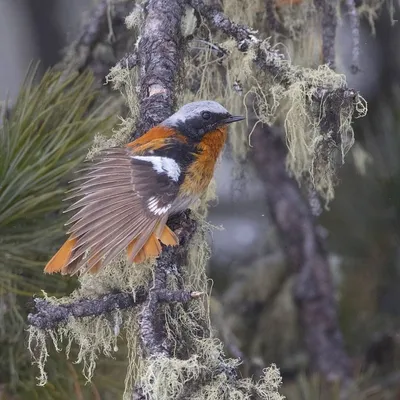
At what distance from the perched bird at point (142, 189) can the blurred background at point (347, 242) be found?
1.82 feet

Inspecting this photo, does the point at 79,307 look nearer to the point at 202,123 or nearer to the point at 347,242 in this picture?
the point at 202,123

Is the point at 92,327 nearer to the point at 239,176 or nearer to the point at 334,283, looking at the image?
the point at 239,176

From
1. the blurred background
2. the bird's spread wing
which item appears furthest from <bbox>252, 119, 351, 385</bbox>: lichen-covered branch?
the bird's spread wing

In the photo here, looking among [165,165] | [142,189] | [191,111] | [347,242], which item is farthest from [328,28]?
[347,242]

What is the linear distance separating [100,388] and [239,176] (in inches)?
45.0

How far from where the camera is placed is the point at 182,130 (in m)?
2.43

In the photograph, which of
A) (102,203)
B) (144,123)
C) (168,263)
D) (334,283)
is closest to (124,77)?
(144,123)

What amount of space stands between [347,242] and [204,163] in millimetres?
1410

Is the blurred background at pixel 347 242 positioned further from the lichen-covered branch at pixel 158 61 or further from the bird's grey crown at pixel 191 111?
the lichen-covered branch at pixel 158 61

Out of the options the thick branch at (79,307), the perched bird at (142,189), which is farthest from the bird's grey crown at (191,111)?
the thick branch at (79,307)

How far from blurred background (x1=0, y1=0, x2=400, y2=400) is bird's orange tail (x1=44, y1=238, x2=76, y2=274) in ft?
3.09

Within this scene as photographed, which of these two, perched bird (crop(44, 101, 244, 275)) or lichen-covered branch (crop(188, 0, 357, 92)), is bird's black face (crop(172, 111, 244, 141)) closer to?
perched bird (crop(44, 101, 244, 275))

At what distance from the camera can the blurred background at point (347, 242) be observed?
3359mm

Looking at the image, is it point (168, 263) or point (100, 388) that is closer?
point (168, 263)
